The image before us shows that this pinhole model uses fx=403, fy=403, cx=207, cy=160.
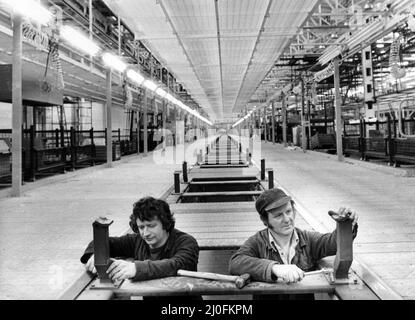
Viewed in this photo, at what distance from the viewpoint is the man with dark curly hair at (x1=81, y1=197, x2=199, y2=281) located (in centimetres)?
231

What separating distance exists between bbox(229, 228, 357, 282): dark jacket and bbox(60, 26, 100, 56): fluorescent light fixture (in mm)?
6098

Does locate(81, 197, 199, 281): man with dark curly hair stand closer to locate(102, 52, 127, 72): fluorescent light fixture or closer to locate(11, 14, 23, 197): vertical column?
locate(11, 14, 23, 197): vertical column

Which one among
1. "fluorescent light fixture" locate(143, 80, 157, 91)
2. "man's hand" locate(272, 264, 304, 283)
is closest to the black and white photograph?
"man's hand" locate(272, 264, 304, 283)

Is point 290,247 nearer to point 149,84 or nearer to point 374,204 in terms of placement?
point 374,204

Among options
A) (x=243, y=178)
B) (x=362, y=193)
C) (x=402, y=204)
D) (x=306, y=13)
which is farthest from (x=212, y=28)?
(x=402, y=204)

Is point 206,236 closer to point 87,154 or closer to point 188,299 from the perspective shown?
point 188,299

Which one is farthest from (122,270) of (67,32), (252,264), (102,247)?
(67,32)

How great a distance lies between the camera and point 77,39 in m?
7.61

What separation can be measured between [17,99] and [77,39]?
166cm

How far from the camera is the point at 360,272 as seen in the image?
8.41 feet

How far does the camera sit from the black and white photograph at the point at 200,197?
7.55ft

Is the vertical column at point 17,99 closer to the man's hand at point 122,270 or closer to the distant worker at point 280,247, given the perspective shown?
the man's hand at point 122,270
